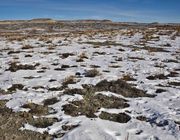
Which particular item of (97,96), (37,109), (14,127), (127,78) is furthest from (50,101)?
(127,78)

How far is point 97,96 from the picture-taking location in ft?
38.2

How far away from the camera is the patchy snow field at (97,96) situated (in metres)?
8.81

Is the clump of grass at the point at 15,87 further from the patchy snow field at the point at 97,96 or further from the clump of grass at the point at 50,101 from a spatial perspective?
the clump of grass at the point at 50,101

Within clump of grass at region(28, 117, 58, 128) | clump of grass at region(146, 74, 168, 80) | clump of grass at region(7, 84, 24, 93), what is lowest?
clump of grass at region(28, 117, 58, 128)

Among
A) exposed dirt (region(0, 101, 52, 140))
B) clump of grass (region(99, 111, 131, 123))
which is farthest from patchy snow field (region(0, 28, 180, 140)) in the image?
exposed dirt (region(0, 101, 52, 140))

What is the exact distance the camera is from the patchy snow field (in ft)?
28.9

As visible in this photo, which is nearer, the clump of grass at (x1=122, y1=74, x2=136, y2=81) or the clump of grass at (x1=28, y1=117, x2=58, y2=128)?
the clump of grass at (x1=28, y1=117, x2=58, y2=128)

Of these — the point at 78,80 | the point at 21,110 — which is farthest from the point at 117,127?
the point at 78,80

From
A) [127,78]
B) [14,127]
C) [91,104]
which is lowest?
[14,127]

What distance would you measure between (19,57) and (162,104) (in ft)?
41.7

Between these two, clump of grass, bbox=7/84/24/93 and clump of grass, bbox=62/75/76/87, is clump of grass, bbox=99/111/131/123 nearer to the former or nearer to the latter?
clump of grass, bbox=62/75/76/87

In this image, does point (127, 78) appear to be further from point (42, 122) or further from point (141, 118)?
point (42, 122)

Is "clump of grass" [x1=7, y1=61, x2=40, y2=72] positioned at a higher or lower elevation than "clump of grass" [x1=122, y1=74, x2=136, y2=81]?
lower

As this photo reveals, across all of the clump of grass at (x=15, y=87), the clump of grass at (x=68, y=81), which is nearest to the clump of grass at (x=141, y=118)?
the clump of grass at (x=68, y=81)
